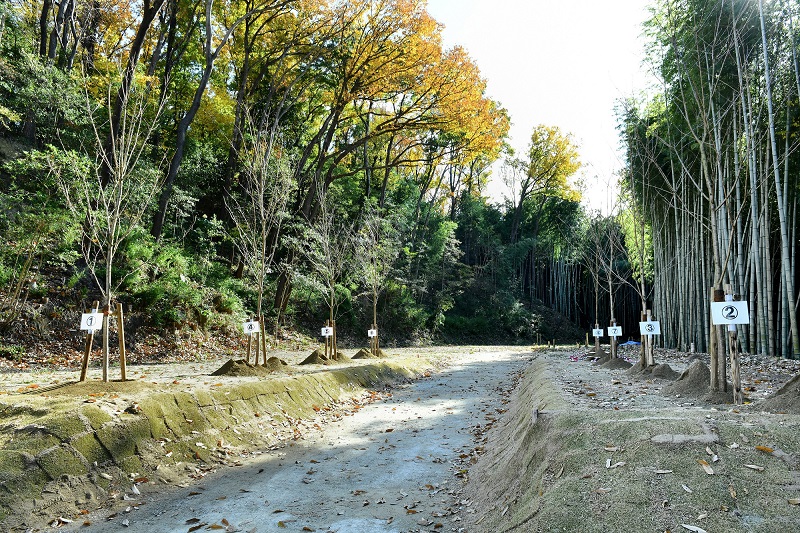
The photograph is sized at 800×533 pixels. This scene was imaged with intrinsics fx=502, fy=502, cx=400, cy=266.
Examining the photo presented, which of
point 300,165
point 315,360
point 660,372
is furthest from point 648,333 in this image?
point 300,165

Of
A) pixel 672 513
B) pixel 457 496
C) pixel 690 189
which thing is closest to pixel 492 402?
pixel 457 496

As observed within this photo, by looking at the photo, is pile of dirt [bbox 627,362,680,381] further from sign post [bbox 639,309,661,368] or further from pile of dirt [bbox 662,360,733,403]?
pile of dirt [bbox 662,360,733,403]

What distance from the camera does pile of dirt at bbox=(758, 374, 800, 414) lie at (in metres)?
4.05

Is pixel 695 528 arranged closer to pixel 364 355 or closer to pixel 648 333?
pixel 648 333

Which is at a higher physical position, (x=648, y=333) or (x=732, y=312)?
(x=732, y=312)

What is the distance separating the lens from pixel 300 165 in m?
16.7

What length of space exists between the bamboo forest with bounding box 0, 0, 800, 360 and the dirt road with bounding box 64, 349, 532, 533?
9.87 feet

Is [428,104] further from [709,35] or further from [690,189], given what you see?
[709,35]

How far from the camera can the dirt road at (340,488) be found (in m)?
3.77

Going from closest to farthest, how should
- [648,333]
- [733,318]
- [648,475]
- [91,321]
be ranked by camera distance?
[648,475] → [733,318] → [91,321] → [648,333]

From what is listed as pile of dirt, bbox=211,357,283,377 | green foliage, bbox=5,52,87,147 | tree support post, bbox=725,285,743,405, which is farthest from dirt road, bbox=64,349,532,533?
green foliage, bbox=5,52,87,147

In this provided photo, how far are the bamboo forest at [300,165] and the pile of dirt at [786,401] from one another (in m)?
0.97

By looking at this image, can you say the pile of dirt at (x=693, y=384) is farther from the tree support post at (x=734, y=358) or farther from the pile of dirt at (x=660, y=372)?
the pile of dirt at (x=660, y=372)

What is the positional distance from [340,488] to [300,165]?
44.6ft
